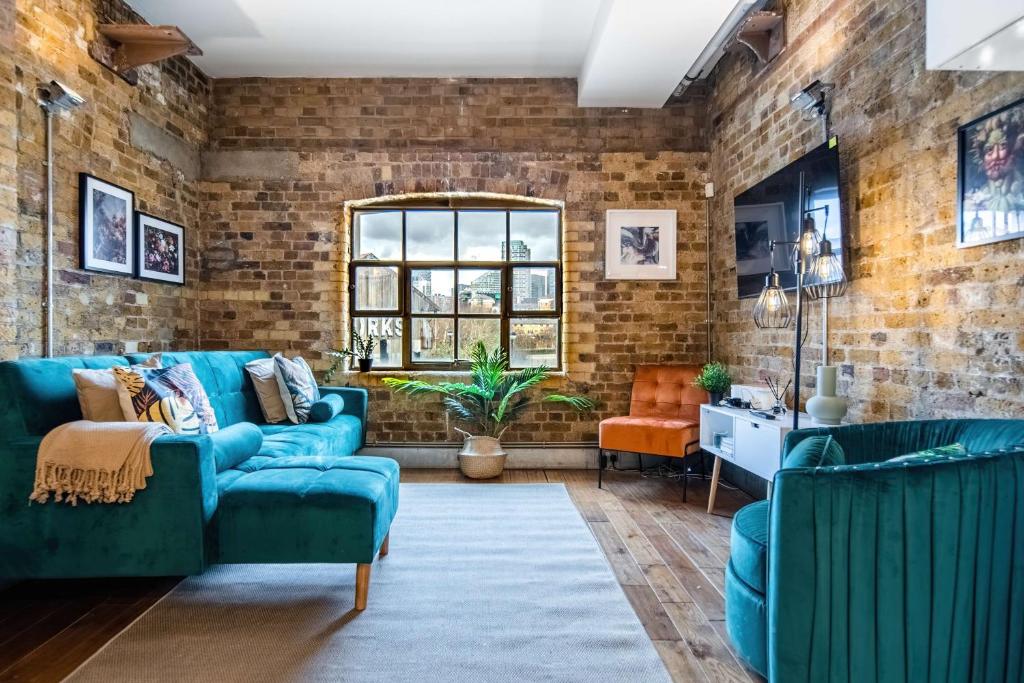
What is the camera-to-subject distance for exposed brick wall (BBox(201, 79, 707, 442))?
5.29 m

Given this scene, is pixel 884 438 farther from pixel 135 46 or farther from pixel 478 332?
pixel 135 46

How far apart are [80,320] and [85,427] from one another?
5.26ft

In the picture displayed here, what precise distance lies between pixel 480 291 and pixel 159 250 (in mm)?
2651

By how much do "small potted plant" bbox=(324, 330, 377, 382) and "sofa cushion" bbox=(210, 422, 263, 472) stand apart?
205 centimetres

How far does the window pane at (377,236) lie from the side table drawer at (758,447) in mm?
3390

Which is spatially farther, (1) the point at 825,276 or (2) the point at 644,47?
(2) the point at 644,47

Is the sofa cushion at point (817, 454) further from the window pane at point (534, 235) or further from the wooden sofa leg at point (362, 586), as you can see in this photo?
the window pane at point (534, 235)

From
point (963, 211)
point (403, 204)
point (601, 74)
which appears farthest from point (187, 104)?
point (963, 211)

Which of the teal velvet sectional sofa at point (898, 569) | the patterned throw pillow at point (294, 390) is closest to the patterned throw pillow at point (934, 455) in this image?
the teal velvet sectional sofa at point (898, 569)

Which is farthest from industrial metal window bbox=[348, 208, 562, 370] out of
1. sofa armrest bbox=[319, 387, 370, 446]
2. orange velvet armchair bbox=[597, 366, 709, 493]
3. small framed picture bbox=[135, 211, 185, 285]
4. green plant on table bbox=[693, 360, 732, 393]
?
green plant on table bbox=[693, 360, 732, 393]

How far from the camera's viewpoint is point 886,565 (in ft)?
5.05

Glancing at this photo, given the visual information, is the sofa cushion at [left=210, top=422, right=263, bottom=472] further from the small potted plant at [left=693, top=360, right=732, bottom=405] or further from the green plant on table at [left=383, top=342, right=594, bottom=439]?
the small potted plant at [left=693, top=360, right=732, bottom=405]

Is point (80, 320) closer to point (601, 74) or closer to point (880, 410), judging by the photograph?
point (601, 74)

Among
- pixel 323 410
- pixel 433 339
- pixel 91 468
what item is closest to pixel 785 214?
pixel 433 339
